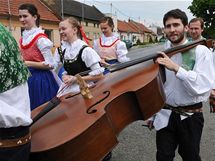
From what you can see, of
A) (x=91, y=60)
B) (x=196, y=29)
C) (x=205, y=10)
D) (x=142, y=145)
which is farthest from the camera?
(x=205, y=10)

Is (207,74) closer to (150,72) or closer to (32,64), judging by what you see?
(150,72)

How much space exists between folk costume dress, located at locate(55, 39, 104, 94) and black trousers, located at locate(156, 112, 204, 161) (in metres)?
0.91

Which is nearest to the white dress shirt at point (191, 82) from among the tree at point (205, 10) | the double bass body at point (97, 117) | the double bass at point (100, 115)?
the double bass at point (100, 115)

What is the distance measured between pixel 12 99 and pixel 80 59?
1.77 m

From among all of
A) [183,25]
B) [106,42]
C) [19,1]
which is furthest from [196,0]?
[183,25]

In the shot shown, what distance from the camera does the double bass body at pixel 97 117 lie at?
1921 mm

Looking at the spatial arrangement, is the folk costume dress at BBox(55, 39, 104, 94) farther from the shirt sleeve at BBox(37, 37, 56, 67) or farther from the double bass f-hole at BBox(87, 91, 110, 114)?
the double bass f-hole at BBox(87, 91, 110, 114)

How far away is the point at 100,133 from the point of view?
2.00 meters

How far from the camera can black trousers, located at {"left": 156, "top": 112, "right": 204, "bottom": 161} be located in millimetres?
2838

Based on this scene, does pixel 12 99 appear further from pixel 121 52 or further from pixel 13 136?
pixel 121 52

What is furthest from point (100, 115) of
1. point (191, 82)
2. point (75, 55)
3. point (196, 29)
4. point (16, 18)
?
point (16, 18)

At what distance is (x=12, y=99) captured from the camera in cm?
182

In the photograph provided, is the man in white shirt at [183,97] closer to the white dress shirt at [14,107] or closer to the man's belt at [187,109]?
the man's belt at [187,109]

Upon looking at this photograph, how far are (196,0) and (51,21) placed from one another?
68.2 feet
